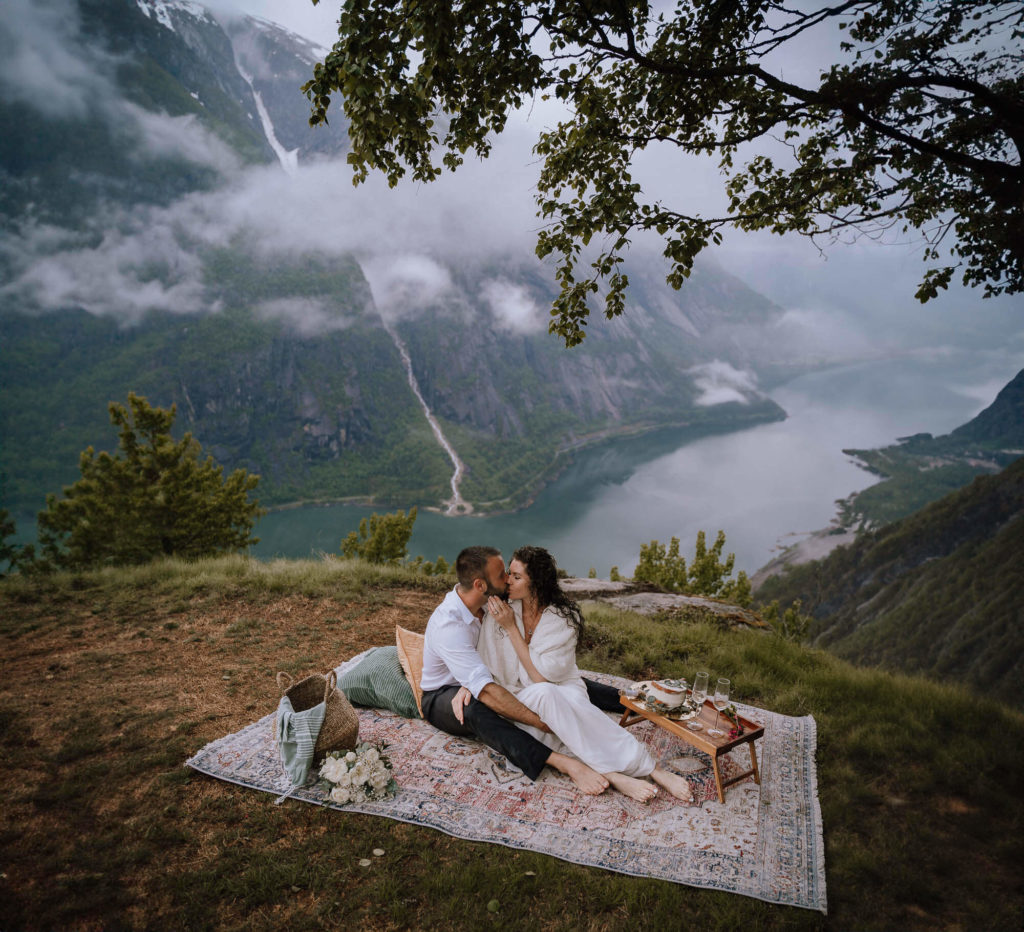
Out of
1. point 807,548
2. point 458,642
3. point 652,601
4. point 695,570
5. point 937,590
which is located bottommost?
point 807,548

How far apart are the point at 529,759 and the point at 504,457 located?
151m

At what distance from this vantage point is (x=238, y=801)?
12.6 feet

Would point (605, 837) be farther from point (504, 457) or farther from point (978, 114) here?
point (504, 457)

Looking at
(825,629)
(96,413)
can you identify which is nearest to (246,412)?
(96,413)

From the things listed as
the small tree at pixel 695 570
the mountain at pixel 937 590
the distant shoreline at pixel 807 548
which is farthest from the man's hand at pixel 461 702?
the distant shoreline at pixel 807 548

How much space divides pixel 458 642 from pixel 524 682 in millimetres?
628

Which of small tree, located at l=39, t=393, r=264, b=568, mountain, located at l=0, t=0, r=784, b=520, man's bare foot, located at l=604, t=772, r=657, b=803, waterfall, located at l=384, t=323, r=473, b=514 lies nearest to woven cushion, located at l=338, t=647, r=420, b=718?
man's bare foot, located at l=604, t=772, r=657, b=803

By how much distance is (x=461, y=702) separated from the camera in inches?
169

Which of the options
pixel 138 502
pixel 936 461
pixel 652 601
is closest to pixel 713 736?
pixel 652 601

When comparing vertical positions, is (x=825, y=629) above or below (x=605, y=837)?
below

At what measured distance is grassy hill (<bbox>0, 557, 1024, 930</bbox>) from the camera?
302 cm

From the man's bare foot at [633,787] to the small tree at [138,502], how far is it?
1434cm

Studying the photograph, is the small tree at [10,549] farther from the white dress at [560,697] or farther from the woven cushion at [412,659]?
the white dress at [560,697]

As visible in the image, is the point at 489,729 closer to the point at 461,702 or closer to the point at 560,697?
the point at 461,702
